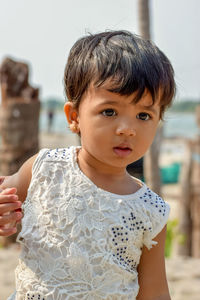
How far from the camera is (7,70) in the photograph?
23.1ft

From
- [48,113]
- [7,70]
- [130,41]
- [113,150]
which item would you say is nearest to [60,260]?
[113,150]

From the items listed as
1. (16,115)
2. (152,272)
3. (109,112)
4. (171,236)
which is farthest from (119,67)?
(171,236)

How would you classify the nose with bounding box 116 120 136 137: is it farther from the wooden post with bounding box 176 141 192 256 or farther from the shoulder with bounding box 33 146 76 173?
the wooden post with bounding box 176 141 192 256

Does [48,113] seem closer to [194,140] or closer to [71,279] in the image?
[194,140]

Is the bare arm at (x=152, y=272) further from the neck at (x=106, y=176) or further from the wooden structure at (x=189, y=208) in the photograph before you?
the wooden structure at (x=189, y=208)

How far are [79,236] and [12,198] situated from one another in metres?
0.31

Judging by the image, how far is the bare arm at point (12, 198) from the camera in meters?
1.81

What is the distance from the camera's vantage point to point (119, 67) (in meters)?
1.76

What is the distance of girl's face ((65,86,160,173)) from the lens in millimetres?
1748

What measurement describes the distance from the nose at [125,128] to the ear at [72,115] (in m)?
0.29

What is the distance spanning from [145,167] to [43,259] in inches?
179

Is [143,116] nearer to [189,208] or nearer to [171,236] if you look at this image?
[171,236]

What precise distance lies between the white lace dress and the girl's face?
0.18 metres

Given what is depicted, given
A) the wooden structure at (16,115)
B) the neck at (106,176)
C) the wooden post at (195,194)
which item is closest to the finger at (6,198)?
the neck at (106,176)
